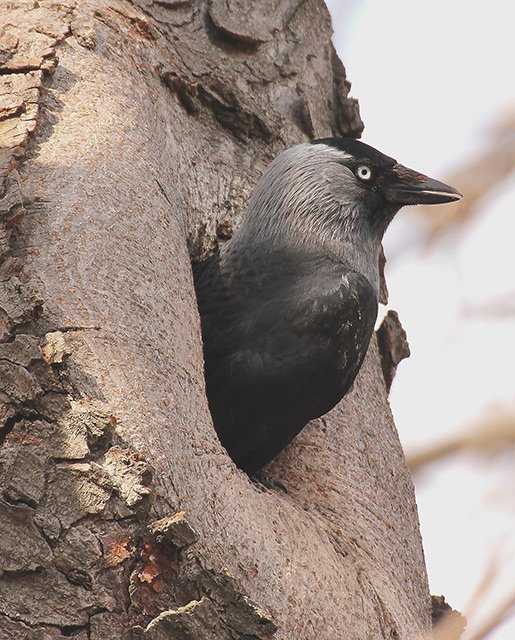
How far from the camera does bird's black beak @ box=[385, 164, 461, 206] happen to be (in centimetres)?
373

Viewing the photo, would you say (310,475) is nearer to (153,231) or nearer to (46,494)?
(153,231)

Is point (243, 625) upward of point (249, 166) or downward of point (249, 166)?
downward

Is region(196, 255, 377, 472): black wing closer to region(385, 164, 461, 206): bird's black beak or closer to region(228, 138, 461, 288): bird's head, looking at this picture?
region(228, 138, 461, 288): bird's head

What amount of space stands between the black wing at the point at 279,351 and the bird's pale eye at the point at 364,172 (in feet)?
1.69

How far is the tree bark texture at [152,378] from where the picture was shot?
2.23 metres

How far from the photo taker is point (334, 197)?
374cm

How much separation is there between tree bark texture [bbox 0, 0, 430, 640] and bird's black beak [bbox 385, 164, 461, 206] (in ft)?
1.32

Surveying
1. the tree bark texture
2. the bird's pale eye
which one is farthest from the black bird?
the tree bark texture

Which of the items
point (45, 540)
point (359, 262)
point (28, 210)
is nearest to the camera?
point (45, 540)

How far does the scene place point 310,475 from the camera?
333 centimetres

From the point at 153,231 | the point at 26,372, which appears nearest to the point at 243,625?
the point at 26,372

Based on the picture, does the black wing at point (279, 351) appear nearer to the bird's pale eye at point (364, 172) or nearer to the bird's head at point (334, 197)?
the bird's head at point (334, 197)

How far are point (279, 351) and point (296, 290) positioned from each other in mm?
208

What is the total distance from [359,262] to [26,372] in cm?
161
